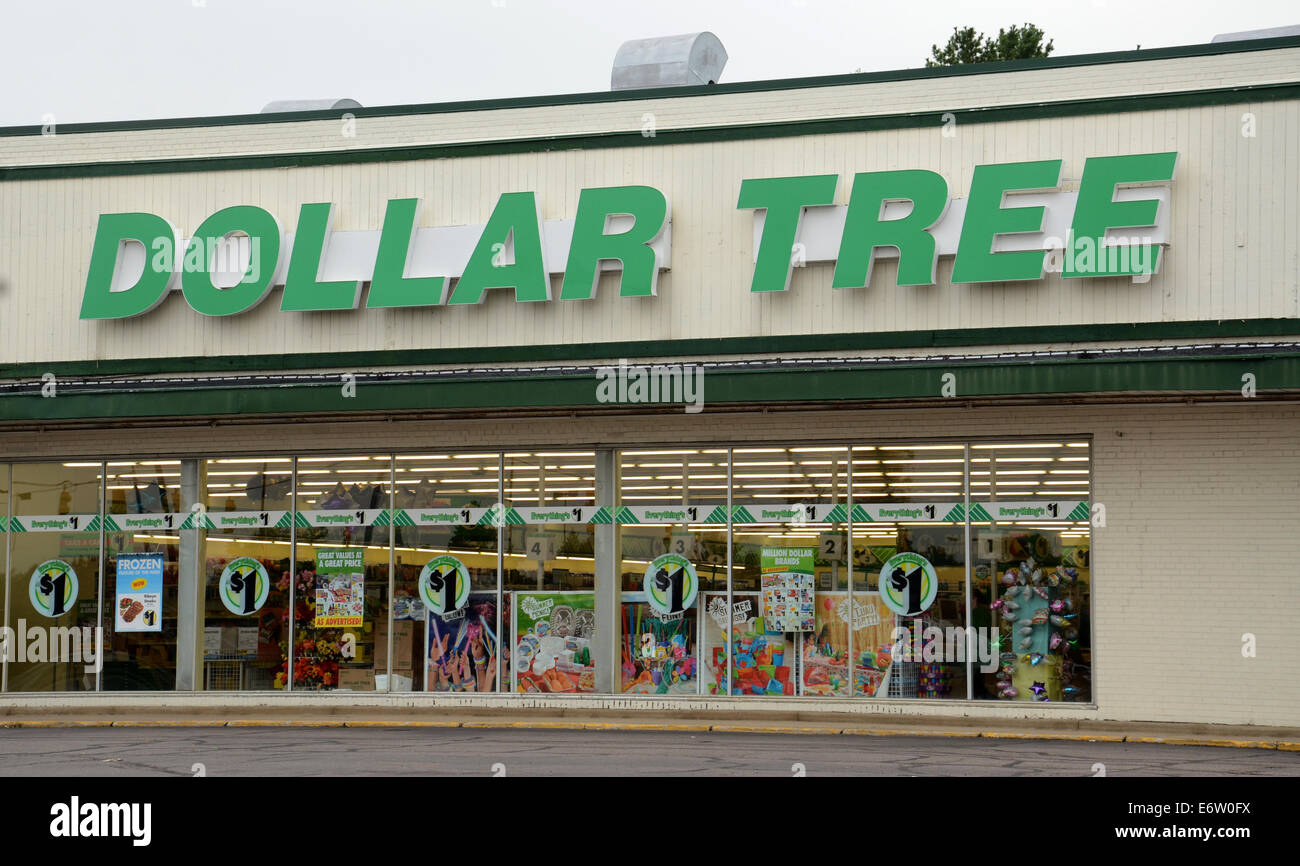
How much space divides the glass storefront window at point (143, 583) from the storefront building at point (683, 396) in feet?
0.17

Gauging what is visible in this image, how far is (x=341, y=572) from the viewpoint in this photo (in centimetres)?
1978

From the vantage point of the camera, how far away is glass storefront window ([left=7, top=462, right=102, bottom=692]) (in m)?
20.3

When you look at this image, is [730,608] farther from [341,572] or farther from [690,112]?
[690,112]

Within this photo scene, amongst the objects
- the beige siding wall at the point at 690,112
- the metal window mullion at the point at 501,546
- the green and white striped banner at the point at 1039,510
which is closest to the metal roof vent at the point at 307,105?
the beige siding wall at the point at 690,112

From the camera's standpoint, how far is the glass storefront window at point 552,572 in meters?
19.1

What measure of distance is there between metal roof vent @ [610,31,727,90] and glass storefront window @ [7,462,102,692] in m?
9.51

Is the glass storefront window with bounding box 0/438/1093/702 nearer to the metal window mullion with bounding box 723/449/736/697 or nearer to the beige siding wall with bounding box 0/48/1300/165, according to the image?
the metal window mullion with bounding box 723/449/736/697

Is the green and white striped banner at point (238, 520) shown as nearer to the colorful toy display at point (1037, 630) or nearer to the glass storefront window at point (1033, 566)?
the glass storefront window at point (1033, 566)

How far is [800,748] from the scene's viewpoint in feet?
50.2

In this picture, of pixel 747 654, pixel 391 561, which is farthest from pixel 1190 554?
pixel 391 561

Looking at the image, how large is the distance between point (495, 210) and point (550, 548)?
4589 mm

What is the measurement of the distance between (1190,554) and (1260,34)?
721cm
